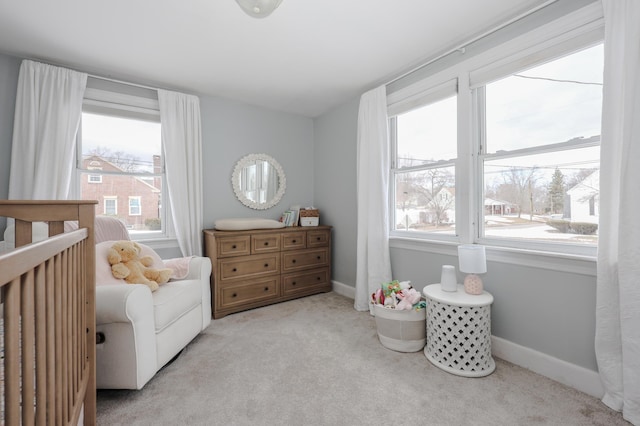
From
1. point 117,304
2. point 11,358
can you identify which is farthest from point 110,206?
point 11,358

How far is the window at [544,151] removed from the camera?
Result: 1714mm

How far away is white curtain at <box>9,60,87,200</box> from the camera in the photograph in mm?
2330

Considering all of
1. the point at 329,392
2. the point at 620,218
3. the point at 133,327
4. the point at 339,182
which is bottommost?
the point at 329,392

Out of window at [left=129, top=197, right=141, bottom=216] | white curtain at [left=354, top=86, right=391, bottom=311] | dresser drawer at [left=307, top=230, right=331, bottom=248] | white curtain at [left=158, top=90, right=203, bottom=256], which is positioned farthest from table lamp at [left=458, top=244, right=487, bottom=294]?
window at [left=129, top=197, right=141, bottom=216]

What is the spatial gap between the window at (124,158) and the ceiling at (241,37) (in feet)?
0.91

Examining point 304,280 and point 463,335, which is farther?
point 304,280

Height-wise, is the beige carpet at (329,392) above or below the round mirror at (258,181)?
below

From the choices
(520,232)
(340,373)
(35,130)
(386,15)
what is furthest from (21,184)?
(520,232)

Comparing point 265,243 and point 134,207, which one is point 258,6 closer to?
point 265,243

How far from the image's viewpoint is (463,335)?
5.95 feet

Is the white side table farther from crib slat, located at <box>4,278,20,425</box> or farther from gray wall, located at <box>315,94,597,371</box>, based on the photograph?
crib slat, located at <box>4,278,20,425</box>

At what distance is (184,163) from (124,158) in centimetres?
56

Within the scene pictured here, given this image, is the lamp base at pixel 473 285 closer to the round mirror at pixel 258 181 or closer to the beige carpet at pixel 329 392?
the beige carpet at pixel 329 392

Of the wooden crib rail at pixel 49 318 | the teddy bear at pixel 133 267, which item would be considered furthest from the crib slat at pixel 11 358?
the teddy bear at pixel 133 267
